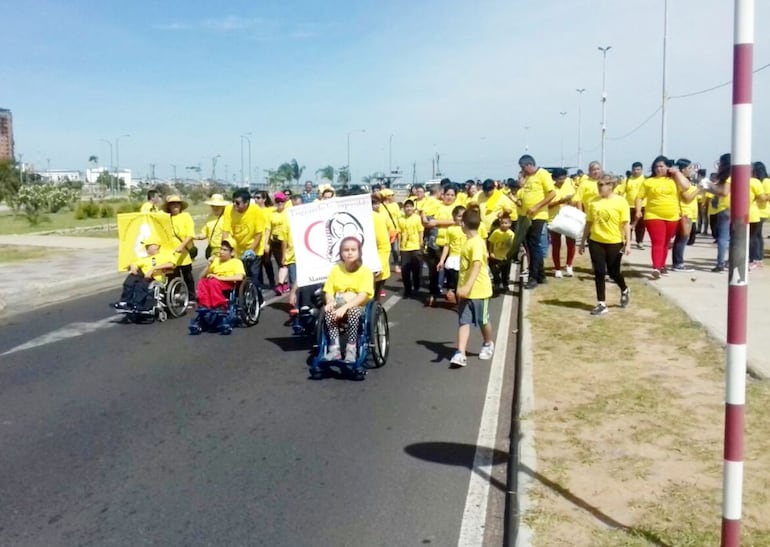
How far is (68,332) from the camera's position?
1039 cm

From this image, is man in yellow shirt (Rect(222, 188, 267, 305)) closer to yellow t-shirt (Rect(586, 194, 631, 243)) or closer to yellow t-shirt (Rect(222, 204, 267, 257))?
yellow t-shirt (Rect(222, 204, 267, 257))

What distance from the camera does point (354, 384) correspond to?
757cm

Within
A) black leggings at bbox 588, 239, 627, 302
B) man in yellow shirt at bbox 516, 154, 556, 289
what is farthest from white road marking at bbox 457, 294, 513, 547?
man in yellow shirt at bbox 516, 154, 556, 289

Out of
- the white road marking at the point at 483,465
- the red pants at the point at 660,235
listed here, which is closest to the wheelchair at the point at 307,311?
→ the white road marking at the point at 483,465

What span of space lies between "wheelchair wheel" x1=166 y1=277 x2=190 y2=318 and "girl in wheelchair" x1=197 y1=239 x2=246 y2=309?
1.21m

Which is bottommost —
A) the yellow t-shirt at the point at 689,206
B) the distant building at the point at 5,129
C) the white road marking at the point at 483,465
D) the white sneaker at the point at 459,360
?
the white road marking at the point at 483,465

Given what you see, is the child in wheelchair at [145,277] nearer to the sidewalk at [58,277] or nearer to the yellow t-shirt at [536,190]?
the sidewalk at [58,277]

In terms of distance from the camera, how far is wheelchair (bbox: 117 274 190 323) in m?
10.9

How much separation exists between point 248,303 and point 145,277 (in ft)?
5.09

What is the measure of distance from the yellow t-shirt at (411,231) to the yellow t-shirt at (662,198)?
148 inches

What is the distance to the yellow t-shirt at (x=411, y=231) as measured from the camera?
1262 centimetres

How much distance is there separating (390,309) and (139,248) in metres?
3.65

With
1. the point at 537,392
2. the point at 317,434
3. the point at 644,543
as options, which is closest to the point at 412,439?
the point at 317,434

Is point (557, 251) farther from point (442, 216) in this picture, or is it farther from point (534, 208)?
point (442, 216)
